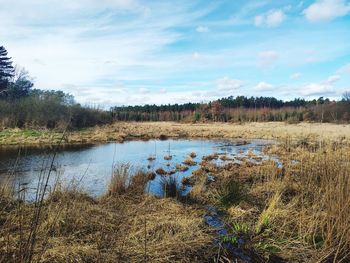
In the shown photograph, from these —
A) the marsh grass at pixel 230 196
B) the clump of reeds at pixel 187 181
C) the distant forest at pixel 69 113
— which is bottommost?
the clump of reeds at pixel 187 181

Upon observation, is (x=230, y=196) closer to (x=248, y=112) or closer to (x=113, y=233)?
(x=113, y=233)

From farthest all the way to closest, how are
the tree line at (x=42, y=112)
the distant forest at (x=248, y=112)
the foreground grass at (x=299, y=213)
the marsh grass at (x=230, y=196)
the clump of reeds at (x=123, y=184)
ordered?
1. the distant forest at (x=248, y=112)
2. the tree line at (x=42, y=112)
3. the clump of reeds at (x=123, y=184)
4. the marsh grass at (x=230, y=196)
5. the foreground grass at (x=299, y=213)

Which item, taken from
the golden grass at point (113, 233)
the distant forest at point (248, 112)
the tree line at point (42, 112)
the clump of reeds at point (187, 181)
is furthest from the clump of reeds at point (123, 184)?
the distant forest at point (248, 112)

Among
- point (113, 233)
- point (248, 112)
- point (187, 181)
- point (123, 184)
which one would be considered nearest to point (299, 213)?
point (113, 233)

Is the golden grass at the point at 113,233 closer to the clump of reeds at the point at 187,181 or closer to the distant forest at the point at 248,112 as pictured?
the clump of reeds at the point at 187,181

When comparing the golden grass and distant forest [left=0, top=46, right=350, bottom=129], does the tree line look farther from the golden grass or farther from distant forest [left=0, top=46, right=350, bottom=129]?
the golden grass

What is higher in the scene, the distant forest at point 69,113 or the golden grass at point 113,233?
the distant forest at point 69,113

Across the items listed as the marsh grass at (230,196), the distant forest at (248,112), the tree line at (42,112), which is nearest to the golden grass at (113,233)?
the marsh grass at (230,196)

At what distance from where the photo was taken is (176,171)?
484 inches

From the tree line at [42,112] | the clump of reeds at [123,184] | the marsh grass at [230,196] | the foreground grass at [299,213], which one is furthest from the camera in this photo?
the tree line at [42,112]

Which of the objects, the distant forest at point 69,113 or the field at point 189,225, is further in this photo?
the distant forest at point 69,113

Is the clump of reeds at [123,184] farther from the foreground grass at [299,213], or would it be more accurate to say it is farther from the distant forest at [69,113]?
the distant forest at [69,113]

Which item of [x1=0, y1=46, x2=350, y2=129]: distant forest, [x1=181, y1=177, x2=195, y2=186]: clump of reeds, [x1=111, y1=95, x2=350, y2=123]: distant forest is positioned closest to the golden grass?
[x1=181, y1=177, x2=195, y2=186]: clump of reeds

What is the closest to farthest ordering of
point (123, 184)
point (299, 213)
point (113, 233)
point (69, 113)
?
1. point (113, 233)
2. point (299, 213)
3. point (123, 184)
4. point (69, 113)
